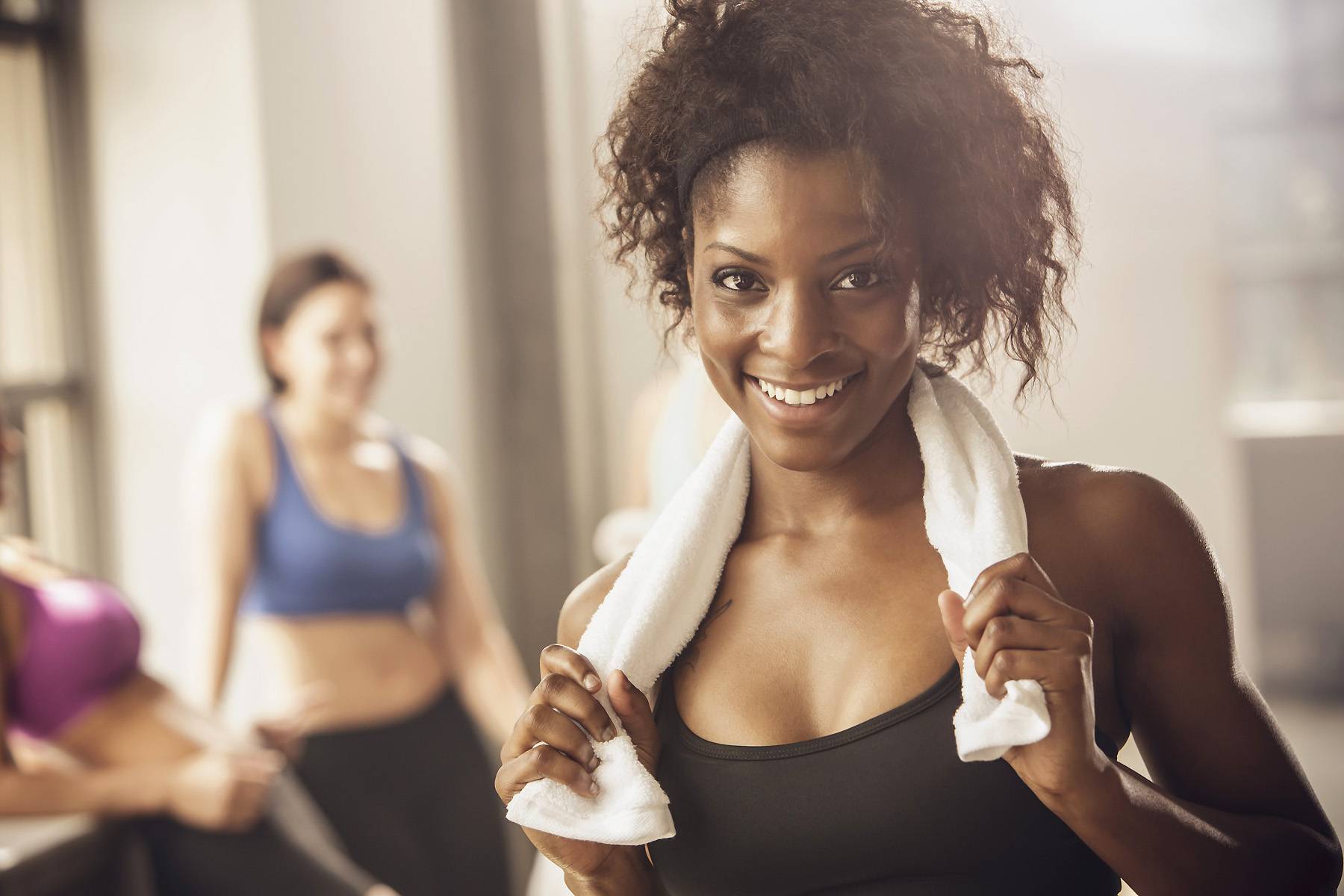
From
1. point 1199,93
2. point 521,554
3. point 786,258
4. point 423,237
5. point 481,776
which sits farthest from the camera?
point 521,554

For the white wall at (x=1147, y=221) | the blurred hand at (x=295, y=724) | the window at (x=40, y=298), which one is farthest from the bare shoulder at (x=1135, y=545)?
the window at (x=40, y=298)

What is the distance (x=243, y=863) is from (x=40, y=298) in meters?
1.54

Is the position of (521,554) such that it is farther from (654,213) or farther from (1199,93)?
(654,213)

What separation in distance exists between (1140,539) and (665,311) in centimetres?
40

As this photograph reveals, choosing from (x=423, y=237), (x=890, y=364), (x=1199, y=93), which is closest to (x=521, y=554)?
(x=423, y=237)

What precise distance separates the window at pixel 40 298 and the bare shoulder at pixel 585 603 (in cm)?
222

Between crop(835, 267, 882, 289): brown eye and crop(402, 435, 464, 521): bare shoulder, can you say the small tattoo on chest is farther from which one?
crop(402, 435, 464, 521): bare shoulder

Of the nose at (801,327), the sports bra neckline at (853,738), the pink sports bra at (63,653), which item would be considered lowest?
the pink sports bra at (63,653)

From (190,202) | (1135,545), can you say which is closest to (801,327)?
(1135,545)

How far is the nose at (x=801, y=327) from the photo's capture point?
81 centimetres

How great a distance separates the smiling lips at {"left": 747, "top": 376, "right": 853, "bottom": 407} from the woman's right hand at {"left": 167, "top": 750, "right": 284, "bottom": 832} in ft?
4.55

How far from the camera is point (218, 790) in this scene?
193 centimetres

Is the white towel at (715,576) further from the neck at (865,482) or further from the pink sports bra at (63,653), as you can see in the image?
the pink sports bra at (63,653)

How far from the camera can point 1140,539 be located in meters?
0.83
